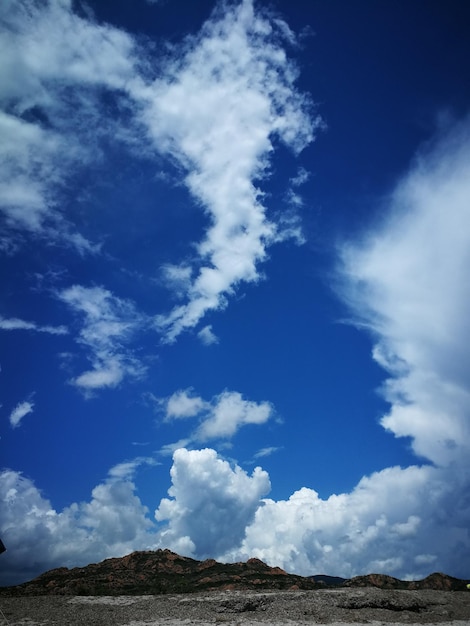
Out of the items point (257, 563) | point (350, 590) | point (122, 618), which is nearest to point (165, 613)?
point (122, 618)

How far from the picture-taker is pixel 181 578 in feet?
268

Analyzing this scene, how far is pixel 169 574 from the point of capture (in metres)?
84.8

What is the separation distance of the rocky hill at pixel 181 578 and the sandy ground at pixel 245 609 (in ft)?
83.9

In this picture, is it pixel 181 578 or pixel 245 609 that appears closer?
pixel 245 609

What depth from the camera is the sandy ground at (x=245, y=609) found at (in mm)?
32094

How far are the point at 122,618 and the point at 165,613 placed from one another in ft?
12.2

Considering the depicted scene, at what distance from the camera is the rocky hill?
2643 inches

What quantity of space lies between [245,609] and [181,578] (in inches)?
2169

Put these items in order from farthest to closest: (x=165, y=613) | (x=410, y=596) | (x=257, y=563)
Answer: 1. (x=257, y=563)
2. (x=410, y=596)
3. (x=165, y=613)

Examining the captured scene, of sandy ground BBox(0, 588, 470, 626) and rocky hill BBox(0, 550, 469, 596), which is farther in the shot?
rocky hill BBox(0, 550, 469, 596)

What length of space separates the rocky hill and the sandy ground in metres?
25.6

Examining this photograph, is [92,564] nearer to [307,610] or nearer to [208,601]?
[208,601]

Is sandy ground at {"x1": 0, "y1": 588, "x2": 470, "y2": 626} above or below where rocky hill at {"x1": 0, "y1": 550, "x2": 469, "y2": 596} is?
below

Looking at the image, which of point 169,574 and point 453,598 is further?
point 169,574
